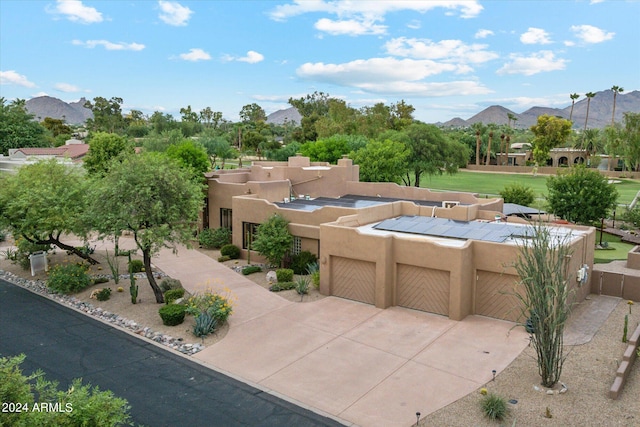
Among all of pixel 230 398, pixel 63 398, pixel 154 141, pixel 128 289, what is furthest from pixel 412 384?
pixel 154 141

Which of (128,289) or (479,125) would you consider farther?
(479,125)

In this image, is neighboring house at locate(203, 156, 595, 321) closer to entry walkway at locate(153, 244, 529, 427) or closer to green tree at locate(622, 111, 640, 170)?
entry walkway at locate(153, 244, 529, 427)

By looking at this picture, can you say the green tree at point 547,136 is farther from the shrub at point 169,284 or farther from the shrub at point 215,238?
the shrub at point 169,284

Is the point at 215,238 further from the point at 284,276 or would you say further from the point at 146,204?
the point at 146,204

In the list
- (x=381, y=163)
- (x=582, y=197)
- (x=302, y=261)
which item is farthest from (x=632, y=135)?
(x=302, y=261)

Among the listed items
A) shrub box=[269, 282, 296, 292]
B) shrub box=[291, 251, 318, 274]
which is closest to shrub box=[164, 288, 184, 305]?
shrub box=[269, 282, 296, 292]

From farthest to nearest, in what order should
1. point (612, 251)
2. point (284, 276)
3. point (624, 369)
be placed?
1. point (612, 251)
2. point (284, 276)
3. point (624, 369)

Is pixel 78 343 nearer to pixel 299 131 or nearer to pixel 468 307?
pixel 468 307
